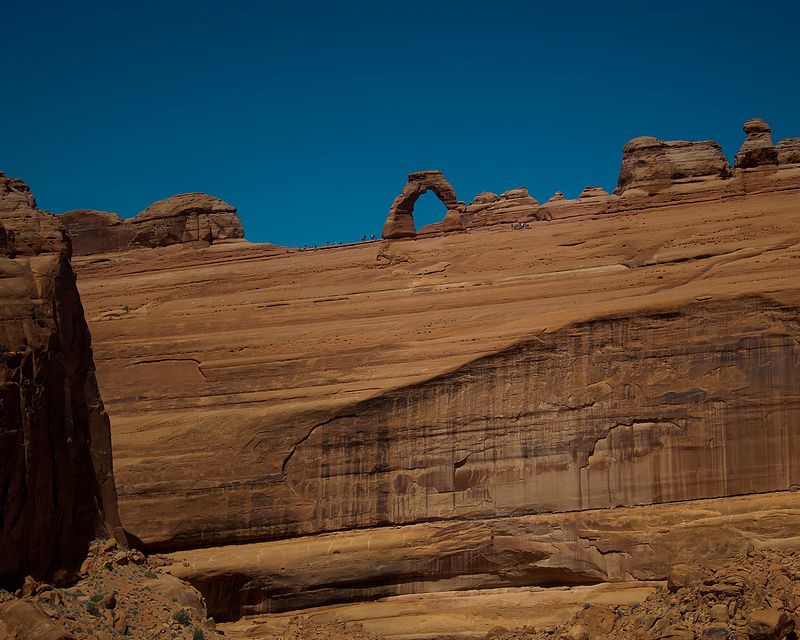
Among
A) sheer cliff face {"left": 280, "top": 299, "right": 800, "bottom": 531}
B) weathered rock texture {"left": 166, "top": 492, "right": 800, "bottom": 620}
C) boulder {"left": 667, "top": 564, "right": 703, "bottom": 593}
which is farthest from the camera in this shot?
sheer cliff face {"left": 280, "top": 299, "right": 800, "bottom": 531}

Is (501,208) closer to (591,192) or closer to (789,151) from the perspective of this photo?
(591,192)

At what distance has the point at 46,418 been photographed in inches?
842

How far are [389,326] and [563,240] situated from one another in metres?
4.91

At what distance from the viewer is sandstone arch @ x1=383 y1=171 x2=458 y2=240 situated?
3275 centimetres

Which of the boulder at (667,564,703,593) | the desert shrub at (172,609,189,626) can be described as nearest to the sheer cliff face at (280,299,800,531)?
the boulder at (667,564,703,593)

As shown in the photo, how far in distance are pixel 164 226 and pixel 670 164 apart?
14102mm

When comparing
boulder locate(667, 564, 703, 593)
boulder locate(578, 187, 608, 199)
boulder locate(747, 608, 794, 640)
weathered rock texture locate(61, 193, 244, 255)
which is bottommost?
boulder locate(747, 608, 794, 640)

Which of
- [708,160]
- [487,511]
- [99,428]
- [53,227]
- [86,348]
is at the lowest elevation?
[487,511]

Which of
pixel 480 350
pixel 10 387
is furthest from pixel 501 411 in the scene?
pixel 10 387

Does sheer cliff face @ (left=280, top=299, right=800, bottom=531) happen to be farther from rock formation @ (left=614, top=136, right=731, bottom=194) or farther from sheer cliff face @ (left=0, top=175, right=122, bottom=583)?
rock formation @ (left=614, top=136, right=731, bottom=194)

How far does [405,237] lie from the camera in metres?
32.8

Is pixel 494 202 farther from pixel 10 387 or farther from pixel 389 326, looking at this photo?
pixel 10 387

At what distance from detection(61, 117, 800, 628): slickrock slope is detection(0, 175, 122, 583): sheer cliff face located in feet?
10.8

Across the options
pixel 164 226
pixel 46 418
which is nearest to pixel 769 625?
pixel 46 418
